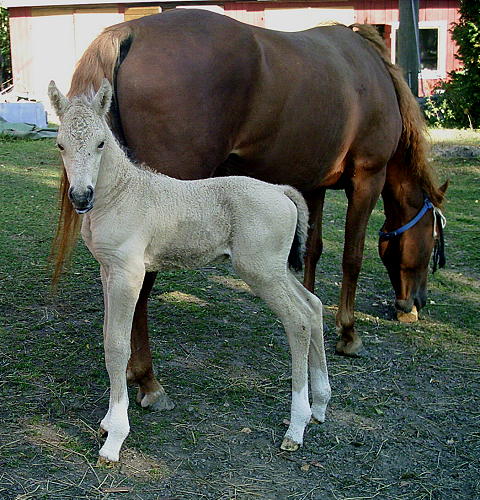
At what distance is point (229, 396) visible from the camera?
12.9 feet

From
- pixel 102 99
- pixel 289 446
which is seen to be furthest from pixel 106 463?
pixel 102 99

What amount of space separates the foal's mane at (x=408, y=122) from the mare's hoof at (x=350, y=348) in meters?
1.37

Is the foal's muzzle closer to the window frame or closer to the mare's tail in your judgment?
the mare's tail

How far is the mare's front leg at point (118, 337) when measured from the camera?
307cm

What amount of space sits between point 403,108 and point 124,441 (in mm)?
3051

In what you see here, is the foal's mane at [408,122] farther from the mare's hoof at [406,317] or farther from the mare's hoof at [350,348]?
the mare's hoof at [350,348]

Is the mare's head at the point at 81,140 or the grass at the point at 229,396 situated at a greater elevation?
the mare's head at the point at 81,140

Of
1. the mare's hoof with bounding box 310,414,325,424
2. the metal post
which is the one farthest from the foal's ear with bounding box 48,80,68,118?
the metal post

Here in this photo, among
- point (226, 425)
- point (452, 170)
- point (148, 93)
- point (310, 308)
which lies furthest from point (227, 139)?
point (452, 170)

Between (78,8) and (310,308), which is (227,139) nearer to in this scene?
(310,308)

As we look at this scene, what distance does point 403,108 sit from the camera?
5.11 metres

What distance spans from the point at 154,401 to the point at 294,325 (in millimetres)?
872

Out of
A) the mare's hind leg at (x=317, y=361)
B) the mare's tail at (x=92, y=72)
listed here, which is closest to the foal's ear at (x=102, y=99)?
the mare's tail at (x=92, y=72)

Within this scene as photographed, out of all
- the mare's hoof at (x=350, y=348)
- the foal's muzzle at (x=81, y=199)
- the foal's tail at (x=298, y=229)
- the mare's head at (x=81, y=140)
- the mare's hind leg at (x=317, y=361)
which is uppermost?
the mare's head at (x=81, y=140)
